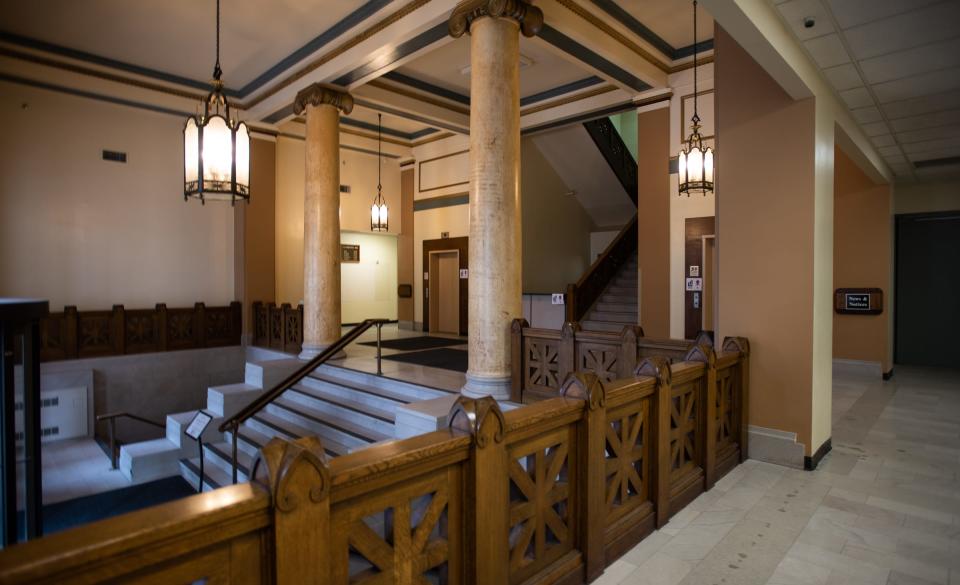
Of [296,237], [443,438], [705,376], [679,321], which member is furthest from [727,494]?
[296,237]

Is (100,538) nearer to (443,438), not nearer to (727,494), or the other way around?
(443,438)

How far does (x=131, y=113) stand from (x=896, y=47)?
10.7m

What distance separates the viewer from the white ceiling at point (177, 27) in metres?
6.39

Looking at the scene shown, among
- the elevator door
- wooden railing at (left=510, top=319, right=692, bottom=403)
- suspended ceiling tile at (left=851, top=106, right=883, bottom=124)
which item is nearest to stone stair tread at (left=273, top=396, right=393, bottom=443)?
wooden railing at (left=510, top=319, right=692, bottom=403)

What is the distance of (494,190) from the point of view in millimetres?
4898

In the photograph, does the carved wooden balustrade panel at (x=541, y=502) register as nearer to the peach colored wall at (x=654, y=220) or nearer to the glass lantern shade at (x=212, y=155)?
the glass lantern shade at (x=212, y=155)

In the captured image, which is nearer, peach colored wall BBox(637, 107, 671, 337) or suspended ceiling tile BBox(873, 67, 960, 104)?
suspended ceiling tile BBox(873, 67, 960, 104)

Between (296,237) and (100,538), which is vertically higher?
(296,237)

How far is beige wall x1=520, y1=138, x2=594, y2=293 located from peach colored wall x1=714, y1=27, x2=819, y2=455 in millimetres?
6057

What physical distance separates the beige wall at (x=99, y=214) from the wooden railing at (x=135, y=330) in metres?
0.45

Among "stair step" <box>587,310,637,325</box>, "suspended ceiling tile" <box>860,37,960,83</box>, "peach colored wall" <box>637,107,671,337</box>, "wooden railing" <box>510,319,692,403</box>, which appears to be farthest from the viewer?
"stair step" <box>587,310,637,325</box>

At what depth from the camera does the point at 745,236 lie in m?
4.32

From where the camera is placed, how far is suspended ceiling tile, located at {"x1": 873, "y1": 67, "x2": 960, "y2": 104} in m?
4.14

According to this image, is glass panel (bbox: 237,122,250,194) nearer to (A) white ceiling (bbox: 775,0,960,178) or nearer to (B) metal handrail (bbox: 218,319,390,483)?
(B) metal handrail (bbox: 218,319,390,483)
